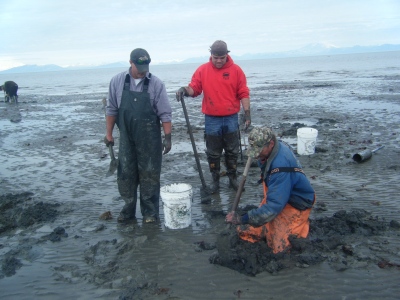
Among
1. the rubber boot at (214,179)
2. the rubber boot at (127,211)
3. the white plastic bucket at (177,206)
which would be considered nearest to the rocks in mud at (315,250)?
the white plastic bucket at (177,206)

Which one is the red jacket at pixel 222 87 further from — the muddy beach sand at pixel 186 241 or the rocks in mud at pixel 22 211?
the rocks in mud at pixel 22 211

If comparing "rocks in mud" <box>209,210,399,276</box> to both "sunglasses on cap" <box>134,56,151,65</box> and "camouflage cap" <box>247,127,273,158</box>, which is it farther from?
"sunglasses on cap" <box>134,56,151,65</box>

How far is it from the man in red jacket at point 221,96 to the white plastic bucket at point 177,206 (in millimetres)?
1411

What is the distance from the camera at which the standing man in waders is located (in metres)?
4.74

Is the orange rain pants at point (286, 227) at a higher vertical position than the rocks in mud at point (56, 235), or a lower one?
higher

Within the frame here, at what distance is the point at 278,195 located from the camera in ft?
12.1

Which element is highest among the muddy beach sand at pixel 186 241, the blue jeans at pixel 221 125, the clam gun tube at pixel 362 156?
the blue jeans at pixel 221 125

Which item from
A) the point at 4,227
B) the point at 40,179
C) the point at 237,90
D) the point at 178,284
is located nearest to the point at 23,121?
the point at 40,179

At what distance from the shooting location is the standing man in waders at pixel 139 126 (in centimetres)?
474

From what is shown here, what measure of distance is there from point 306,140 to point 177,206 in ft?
14.9

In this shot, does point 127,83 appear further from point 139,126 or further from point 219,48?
point 219,48

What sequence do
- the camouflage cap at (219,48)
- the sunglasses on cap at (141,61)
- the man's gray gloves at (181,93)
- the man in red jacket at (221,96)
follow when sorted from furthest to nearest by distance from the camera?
the man in red jacket at (221,96) < the man's gray gloves at (181,93) < the camouflage cap at (219,48) < the sunglasses on cap at (141,61)

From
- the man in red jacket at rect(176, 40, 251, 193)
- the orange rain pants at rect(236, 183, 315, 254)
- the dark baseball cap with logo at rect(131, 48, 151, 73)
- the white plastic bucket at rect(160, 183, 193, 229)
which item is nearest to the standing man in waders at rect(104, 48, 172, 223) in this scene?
the dark baseball cap with logo at rect(131, 48, 151, 73)

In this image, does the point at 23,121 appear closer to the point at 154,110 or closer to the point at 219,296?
the point at 154,110
